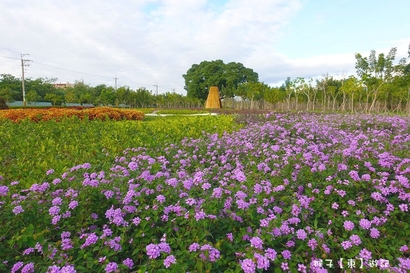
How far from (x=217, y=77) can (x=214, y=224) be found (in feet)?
128

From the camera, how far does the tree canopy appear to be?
130 ft

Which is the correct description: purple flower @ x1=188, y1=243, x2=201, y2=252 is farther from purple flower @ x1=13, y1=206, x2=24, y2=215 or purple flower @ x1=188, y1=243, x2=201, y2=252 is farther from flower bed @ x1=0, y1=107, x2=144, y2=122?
flower bed @ x1=0, y1=107, x2=144, y2=122

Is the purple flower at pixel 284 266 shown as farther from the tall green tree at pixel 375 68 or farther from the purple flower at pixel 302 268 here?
the tall green tree at pixel 375 68

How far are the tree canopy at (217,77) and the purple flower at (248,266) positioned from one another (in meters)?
38.0

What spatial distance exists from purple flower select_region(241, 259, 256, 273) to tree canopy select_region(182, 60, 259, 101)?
38.0 meters

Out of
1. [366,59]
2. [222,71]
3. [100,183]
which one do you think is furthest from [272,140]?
[222,71]

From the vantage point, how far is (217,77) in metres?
39.5

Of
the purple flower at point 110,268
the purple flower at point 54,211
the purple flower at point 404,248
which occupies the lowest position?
the purple flower at point 404,248

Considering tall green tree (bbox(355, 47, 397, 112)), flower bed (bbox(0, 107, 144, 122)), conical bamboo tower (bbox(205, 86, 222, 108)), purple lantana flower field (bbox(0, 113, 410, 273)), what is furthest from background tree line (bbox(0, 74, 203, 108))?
purple lantana flower field (bbox(0, 113, 410, 273))

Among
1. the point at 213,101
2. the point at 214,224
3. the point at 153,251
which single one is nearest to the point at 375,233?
the point at 214,224

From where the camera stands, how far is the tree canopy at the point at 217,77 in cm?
3950

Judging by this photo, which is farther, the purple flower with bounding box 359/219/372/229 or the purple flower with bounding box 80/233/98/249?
the purple flower with bounding box 359/219/372/229

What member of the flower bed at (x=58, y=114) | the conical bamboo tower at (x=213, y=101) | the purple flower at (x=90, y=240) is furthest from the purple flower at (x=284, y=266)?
the conical bamboo tower at (x=213, y=101)

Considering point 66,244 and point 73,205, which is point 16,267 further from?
point 73,205
